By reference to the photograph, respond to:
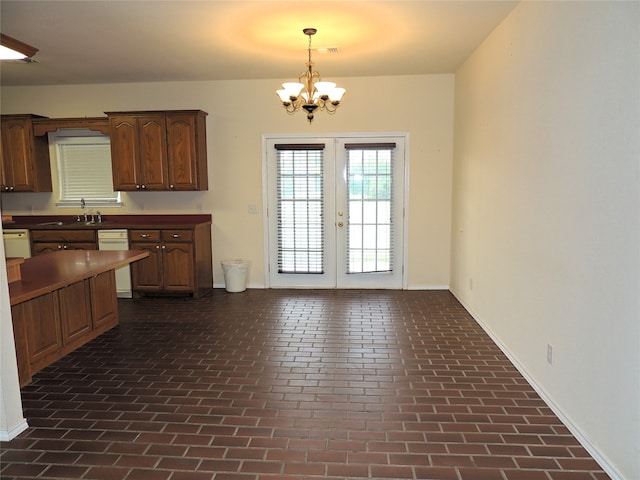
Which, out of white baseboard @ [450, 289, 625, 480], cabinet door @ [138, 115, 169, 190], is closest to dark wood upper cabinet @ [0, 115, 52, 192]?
cabinet door @ [138, 115, 169, 190]

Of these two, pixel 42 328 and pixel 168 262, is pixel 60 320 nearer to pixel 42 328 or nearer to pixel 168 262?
pixel 42 328

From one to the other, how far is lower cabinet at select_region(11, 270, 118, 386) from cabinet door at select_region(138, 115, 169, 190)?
1.69m

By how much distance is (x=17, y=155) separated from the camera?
231 inches

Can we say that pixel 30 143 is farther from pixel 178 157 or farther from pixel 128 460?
pixel 128 460

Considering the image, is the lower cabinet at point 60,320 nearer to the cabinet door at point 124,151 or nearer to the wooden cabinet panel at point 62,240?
the wooden cabinet panel at point 62,240

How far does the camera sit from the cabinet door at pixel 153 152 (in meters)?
5.61

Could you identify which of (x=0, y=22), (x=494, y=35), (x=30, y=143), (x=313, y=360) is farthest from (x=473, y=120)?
(x=30, y=143)

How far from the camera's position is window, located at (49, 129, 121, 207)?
6105 millimetres

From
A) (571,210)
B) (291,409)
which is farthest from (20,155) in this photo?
(571,210)

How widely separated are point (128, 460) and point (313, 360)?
160 cm

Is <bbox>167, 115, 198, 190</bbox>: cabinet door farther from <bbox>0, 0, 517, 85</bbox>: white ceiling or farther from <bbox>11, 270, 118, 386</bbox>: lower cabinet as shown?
<bbox>11, 270, 118, 386</bbox>: lower cabinet

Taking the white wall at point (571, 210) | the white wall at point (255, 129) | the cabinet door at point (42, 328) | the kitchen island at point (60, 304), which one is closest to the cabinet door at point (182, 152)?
the white wall at point (255, 129)

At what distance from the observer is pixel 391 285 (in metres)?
6.05

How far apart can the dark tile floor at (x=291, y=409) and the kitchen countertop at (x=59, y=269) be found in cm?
74
